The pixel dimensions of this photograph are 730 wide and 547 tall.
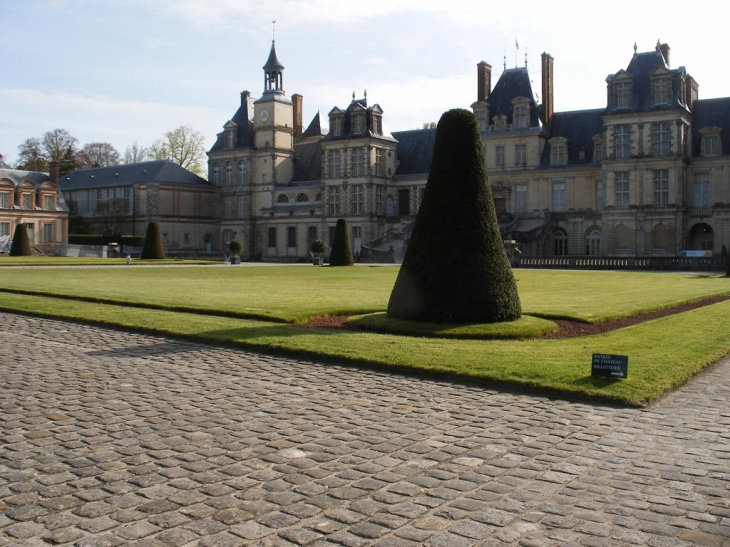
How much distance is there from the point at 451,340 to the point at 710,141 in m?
43.9

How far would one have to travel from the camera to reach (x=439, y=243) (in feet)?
39.4

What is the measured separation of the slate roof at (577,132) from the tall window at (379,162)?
1288cm

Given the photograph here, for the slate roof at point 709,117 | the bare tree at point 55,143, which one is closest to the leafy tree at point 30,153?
the bare tree at point 55,143

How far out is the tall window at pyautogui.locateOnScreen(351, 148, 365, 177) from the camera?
5984 centimetres

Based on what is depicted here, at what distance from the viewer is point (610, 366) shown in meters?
8.02

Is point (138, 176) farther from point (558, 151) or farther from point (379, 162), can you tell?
point (558, 151)

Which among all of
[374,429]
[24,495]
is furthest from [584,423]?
[24,495]

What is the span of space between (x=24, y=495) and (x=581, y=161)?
5254 cm

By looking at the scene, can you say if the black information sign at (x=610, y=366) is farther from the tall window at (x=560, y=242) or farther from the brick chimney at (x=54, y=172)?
the brick chimney at (x=54, y=172)

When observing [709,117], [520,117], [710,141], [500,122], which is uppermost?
[520,117]

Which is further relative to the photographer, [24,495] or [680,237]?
[680,237]

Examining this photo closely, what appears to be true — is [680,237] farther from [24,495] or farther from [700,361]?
[24,495]

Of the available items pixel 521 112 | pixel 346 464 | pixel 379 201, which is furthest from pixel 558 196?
pixel 346 464

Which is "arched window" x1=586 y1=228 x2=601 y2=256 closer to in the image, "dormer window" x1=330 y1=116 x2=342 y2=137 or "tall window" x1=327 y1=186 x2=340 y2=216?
"tall window" x1=327 y1=186 x2=340 y2=216
